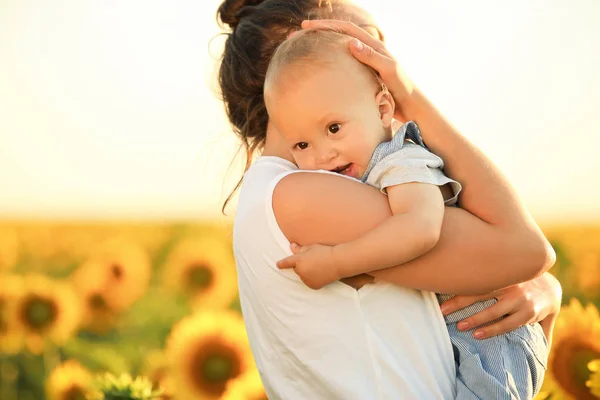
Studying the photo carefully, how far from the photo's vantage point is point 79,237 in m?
5.46

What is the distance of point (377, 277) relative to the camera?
81.2 inches

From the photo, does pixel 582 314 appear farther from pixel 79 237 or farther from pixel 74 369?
pixel 79 237

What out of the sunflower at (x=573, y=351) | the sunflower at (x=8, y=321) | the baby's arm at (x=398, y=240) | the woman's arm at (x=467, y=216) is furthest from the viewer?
the sunflower at (x=8, y=321)

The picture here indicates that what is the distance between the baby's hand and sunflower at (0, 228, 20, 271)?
352cm

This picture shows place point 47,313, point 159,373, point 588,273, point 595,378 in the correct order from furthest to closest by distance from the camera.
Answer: point 588,273
point 47,313
point 159,373
point 595,378

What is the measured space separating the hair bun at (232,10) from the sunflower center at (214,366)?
1.62 m

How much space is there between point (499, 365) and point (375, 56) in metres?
0.84

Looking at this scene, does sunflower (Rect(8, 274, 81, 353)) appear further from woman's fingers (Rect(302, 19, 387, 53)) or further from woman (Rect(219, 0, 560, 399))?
woman's fingers (Rect(302, 19, 387, 53))

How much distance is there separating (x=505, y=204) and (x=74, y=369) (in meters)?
2.62

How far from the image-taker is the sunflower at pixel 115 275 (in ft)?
15.3

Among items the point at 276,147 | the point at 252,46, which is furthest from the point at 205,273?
the point at 276,147

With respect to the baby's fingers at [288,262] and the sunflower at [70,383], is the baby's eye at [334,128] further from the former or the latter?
the sunflower at [70,383]

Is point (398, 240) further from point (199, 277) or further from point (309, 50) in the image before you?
point (199, 277)

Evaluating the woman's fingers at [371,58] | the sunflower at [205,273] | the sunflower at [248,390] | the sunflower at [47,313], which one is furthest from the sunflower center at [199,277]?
the woman's fingers at [371,58]
